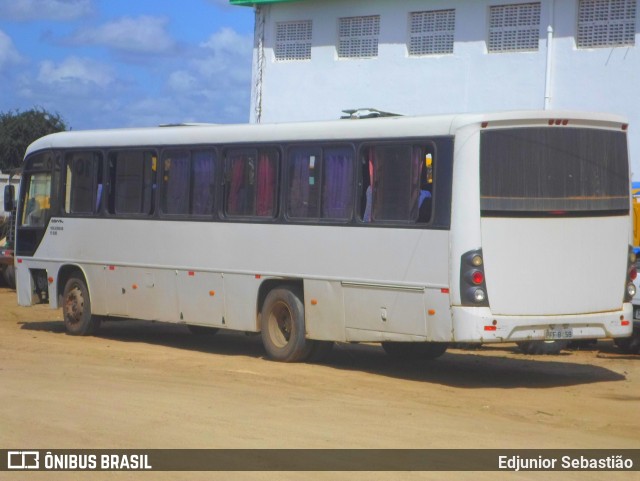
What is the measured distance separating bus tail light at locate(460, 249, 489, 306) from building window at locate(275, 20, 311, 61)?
62.3 ft

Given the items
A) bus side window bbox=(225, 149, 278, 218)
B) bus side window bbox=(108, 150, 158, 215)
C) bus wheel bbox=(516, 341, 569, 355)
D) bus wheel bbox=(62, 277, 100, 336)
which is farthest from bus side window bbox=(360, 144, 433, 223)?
bus wheel bbox=(62, 277, 100, 336)

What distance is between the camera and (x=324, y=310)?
15.2 meters

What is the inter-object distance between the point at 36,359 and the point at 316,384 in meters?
3.97

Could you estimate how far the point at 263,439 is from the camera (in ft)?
32.1

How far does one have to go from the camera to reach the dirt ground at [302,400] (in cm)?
979

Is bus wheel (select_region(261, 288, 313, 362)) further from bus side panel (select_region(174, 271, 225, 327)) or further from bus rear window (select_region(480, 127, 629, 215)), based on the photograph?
bus rear window (select_region(480, 127, 629, 215))

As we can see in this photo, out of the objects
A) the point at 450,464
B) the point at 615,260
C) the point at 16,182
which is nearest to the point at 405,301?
the point at 615,260

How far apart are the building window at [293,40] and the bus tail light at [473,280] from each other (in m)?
19.0

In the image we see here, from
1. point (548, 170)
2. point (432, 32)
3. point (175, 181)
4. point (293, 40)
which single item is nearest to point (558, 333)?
point (548, 170)

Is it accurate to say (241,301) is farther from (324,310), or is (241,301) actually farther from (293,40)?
(293,40)

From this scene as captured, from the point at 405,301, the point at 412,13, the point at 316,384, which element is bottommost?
the point at 316,384

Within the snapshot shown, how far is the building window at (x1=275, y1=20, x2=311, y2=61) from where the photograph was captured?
104 ft

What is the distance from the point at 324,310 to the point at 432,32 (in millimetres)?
15209

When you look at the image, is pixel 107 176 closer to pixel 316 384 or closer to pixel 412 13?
pixel 316 384
